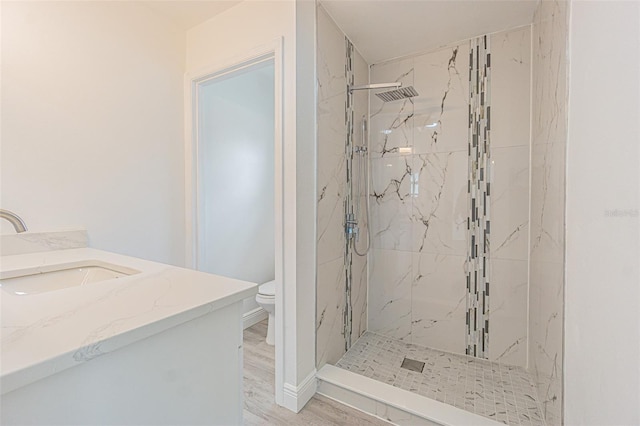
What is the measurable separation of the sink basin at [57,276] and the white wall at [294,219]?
79cm

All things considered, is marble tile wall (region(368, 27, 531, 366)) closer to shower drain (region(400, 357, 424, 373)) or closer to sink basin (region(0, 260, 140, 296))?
shower drain (region(400, 357, 424, 373))

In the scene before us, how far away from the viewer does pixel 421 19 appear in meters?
1.84

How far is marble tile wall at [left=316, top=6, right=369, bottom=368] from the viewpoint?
5.82 feet

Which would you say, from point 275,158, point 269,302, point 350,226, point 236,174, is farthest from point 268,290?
point 275,158

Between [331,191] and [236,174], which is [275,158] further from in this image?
[236,174]

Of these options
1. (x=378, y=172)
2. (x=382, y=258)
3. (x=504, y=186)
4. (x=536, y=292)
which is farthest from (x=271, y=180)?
(x=536, y=292)

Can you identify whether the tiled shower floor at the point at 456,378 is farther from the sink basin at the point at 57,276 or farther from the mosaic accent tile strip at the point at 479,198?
the sink basin at the point at 57,276

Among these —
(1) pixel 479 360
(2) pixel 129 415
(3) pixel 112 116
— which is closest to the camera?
(2) pixel 129 415

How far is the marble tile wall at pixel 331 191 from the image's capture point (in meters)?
1.77

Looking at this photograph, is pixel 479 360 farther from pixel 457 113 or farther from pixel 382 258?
pixel 457 113

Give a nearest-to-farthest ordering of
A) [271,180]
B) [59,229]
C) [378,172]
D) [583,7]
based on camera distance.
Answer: [583,7] < [59,229] < [378,172] < [271,180]

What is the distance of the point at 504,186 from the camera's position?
1.96 meters

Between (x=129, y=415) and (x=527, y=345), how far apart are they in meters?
2.32

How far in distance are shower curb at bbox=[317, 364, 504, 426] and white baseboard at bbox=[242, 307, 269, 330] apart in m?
1.06
